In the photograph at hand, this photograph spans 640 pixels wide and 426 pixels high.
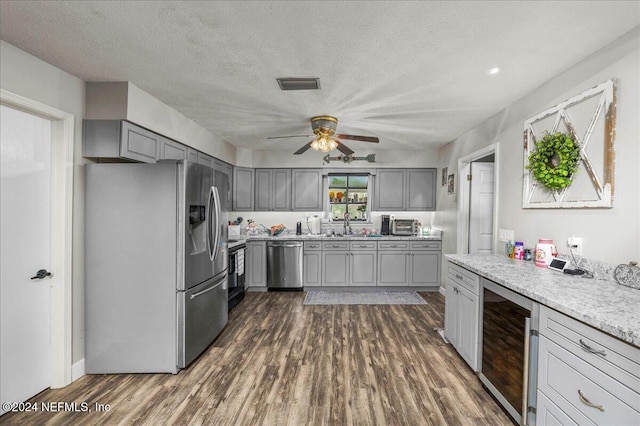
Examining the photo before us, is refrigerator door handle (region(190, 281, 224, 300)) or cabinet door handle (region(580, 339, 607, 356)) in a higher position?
cabinet door handle (region(580, 339, 607, 356))

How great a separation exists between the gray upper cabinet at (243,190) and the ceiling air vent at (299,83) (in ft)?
9.61

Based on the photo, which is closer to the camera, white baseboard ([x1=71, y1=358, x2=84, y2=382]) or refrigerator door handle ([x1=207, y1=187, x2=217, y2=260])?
white baseboard ([x1=71, y1=358, x2=84, y2=382])

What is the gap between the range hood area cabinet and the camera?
16.7 ft

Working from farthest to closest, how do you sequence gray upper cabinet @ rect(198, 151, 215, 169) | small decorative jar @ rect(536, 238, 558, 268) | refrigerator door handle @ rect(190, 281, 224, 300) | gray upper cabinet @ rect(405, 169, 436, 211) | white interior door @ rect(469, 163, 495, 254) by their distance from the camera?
gray upper cabinet @ rect(405, 169, 436, 211), white interior door @ rect(469, 163, 495, 254), gray upper cabinet @ rect(198, 151, 215, 169), refrigerator door handle @ rect(190, 281, 224, 300), small decorative jar @ rect(536, 238, 558, 268)

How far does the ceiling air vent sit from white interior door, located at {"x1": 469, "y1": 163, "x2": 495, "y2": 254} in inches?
109

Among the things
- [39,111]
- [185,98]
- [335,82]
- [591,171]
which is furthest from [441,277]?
[39,111]

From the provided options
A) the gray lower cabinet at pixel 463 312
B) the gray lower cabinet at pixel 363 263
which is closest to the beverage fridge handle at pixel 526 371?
the gray lower cabinet at pixel 463 312

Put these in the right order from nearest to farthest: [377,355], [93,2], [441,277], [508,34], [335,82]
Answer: [93,2]
[508,34]
[335,82]
[377,355]
[441,277]

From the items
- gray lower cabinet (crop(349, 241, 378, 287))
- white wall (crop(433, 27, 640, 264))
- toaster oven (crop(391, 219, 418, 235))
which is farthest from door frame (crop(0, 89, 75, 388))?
toaster oven (crop(391, 219, 418, 235))

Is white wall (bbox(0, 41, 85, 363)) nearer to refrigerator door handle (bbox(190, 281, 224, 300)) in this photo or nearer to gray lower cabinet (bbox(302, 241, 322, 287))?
refrigerator door handle (bbox(190, 281, 224, 300))

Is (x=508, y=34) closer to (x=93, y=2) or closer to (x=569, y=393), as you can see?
(x=569, y=393)

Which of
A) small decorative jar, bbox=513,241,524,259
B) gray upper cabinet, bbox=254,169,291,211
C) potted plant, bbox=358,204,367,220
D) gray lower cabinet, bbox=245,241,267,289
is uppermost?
gray upper cabinet, bbox=254,169,291,211

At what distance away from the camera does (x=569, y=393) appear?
1349mm

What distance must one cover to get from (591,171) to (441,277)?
122 inches
